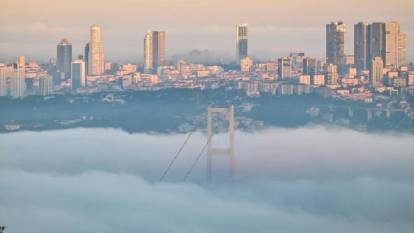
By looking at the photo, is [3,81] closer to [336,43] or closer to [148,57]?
[148,57]

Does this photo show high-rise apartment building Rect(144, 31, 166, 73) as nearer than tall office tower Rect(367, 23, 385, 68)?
No

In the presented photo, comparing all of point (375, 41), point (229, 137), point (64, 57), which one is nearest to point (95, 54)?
point (64, 57)

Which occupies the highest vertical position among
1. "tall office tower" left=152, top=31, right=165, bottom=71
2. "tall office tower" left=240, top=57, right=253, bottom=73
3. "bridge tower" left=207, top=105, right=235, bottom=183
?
"tall office tower" left=152, top=31, right=165, bottom=71

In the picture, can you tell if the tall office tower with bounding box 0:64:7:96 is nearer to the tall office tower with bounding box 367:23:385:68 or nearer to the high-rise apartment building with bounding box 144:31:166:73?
the high-rise apartment building with bounding box 144:31:166:73

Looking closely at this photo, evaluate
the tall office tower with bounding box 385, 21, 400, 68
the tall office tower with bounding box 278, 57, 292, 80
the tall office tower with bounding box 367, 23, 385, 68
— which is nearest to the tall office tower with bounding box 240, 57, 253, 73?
the tall office tower with bounding box 278, 57, 292, 80

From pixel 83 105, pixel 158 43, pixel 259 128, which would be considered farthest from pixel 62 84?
pixel 259 128

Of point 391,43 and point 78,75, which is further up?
point 391,43
